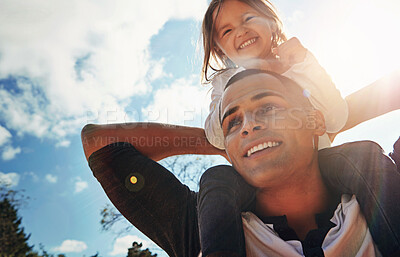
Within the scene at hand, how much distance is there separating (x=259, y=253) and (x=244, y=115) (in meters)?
0.85

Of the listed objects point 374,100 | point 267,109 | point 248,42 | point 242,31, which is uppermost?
point 242,31

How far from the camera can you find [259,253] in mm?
1508

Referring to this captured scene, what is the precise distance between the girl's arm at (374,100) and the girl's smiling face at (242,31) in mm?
935

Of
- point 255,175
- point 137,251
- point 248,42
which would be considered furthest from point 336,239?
point 137,251

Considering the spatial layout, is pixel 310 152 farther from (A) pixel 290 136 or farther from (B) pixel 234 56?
(B) pixel 234 56

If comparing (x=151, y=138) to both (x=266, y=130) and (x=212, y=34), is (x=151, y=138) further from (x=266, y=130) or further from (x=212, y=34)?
(x=212, y=34)

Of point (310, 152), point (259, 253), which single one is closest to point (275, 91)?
point (310, 152)

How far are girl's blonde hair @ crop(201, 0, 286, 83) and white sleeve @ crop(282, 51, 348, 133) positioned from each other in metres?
0.99

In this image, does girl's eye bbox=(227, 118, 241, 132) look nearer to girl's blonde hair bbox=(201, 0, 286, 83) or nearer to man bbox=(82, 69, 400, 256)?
man bbox=(82, 69, 400, 256)

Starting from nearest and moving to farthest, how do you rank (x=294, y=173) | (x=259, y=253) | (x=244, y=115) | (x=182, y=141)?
(x=259, y=253), (x=294, y=173), (x=244, y=115), (x=182, y=141)

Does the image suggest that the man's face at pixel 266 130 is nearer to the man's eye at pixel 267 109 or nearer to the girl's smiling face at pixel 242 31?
the man's eye at pixel 267 109

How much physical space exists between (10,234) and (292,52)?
3711cm

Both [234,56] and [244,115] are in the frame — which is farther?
[234,56]

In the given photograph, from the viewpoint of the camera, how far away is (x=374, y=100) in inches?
97.4
